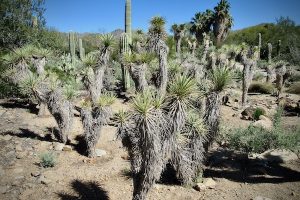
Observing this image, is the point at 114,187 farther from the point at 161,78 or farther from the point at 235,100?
the point at 235,100

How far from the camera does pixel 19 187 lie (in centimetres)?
666

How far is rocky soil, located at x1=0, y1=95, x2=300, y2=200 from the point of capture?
6570mm

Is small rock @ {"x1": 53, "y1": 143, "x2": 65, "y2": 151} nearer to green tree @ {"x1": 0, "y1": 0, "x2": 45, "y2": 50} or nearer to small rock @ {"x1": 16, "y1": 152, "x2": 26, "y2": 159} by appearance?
small rock @ {"x1": 16, "y1": 152, "x2": 26, "y2": 159}

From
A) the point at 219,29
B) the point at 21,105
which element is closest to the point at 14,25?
the point at 21,105

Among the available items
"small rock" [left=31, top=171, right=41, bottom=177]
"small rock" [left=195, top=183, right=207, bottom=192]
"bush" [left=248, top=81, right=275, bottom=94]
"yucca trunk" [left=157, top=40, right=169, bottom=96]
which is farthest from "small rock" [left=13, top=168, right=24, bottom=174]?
"bush" [left=248, top=81, right=275, bottom=94]

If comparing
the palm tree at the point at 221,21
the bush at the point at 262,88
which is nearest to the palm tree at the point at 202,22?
the palm tree at the point at 221,21

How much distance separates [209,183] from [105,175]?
2.56 m

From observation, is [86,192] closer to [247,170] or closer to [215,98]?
[215,98]

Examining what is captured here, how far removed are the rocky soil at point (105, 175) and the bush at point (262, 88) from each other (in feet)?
40.8

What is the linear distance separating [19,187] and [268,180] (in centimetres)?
584

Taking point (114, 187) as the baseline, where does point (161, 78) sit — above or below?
above

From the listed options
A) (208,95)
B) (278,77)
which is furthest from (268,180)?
(278,77)

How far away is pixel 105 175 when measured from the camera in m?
7.44

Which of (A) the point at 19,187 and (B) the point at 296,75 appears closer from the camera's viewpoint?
(A) the point at 19,187
